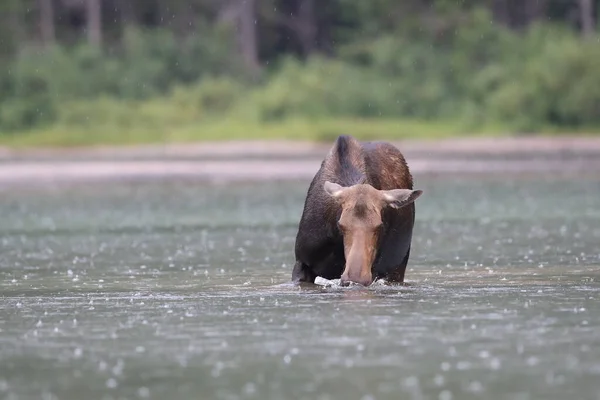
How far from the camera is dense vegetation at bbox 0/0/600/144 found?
4666 cm

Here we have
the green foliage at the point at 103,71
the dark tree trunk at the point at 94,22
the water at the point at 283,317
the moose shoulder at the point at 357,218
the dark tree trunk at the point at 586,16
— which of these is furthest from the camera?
the dark tree trunk at the point at 94,22

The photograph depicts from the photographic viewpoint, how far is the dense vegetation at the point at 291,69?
46656 millimetres

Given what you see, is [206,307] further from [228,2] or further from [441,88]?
[228,2]

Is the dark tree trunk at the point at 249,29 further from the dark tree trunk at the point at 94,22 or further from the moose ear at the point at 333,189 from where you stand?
the moose ear at the point at 333,189

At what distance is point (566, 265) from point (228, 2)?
5158cm

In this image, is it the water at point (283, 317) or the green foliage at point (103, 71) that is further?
the green foliage at point (103, 71)

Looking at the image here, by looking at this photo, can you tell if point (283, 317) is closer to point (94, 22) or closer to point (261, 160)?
point (261, 160)

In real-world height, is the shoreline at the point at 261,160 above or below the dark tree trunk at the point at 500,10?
below

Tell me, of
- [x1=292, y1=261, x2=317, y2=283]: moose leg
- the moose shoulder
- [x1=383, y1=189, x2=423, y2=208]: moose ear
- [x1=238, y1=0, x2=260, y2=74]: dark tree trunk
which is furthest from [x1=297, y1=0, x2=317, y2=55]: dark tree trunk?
[x1=383, y1=189, x2=423, y2=208]: moose ear

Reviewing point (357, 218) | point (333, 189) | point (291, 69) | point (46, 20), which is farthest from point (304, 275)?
point (46, 20)

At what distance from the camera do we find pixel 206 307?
528 inches

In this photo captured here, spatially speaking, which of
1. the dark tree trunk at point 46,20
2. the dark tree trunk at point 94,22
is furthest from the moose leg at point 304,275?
the dark tree trunk at point 46,20

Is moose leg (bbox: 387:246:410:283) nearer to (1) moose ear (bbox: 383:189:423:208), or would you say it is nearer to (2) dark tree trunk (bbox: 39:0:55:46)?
(1) moose ear (bbox: 383:189:423:208)

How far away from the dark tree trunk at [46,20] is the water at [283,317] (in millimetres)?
41149
